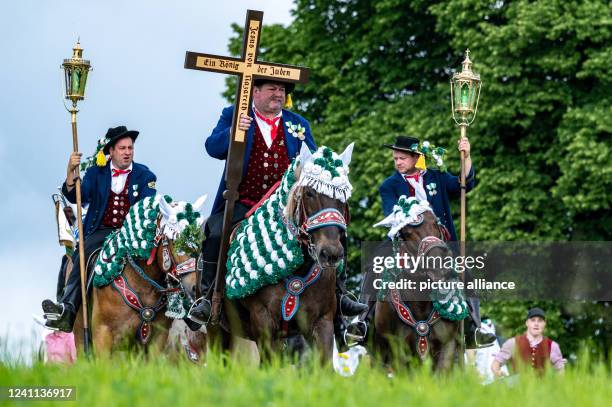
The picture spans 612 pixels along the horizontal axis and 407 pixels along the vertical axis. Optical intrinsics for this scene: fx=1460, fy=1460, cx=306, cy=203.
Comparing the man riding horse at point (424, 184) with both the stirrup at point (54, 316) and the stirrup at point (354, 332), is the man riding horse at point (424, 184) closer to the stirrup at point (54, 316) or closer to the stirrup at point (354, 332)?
the stirrup at point (354, 332)

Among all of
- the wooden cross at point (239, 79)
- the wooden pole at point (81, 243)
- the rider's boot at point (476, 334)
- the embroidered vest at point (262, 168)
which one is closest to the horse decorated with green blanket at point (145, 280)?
the wooden pole at point (81, 243)

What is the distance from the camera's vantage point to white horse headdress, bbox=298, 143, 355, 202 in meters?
11.3

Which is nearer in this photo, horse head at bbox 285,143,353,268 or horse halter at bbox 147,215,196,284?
horse head at bbox 285,143,353,268

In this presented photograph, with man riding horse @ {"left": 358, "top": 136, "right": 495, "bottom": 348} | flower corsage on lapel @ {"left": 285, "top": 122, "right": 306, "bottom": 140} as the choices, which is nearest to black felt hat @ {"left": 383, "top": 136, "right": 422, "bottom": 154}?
man riding horse @ {"left": 358, "top": 136, "right": 495, "bottom": 348}

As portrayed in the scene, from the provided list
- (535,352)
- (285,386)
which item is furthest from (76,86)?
(285,386)

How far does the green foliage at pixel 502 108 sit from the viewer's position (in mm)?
27062

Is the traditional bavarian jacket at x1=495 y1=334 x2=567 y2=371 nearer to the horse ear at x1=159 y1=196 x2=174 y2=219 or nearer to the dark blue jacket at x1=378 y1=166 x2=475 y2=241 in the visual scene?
the dark blue jacket at x1=378 y1=166 x2=475 y2=241

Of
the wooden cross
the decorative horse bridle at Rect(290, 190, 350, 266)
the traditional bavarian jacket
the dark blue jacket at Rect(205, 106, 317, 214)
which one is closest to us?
the decorative horse bridle at Rect(290, 190, 350, 266)

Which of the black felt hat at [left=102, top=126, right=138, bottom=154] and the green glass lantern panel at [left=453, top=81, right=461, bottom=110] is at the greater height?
the green glass lantern panel at [left=453, top=81, right=461, bottom=110]

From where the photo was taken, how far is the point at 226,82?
1303 inches

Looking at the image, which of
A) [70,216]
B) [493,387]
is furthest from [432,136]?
[493,387]

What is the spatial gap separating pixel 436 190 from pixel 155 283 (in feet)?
11.2

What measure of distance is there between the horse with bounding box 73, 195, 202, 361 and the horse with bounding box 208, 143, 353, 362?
49.9 inches

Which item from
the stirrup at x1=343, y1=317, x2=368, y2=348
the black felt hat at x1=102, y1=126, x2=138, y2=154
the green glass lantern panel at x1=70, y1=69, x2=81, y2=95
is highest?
the green glass lantern panel at x1=70, y1=69, x2=81, y2=95
